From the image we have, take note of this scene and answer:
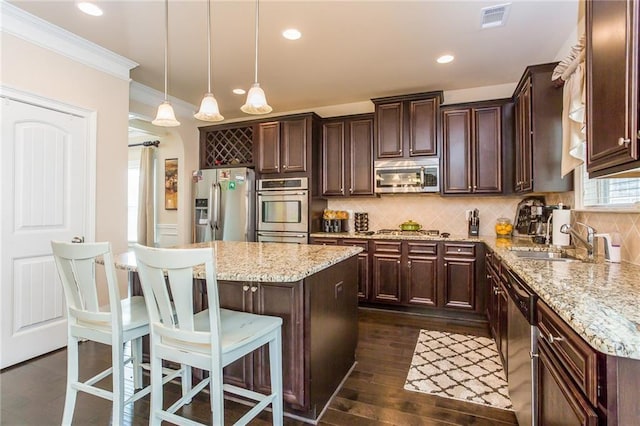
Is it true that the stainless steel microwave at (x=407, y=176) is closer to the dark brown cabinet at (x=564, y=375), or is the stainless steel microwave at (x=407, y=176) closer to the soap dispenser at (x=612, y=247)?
the soap dispenser at (x=612, y=247)

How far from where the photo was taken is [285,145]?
4496mm

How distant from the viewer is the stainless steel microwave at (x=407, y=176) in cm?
392

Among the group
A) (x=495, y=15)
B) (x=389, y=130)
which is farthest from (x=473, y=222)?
(x=495, y=15)

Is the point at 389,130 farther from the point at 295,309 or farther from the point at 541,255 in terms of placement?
the point at 295,309

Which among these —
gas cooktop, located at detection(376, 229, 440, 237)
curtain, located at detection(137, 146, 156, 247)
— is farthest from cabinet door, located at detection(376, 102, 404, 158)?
curtain, located at detection(137, 146, 156, 247)

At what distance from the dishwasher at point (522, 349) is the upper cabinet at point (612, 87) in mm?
656

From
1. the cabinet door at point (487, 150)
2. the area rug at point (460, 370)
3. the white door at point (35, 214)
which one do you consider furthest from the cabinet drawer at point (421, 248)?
the white door at point (35, 214)

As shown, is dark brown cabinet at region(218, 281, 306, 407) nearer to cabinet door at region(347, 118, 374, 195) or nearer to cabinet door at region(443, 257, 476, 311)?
cabinet door at region(443, 257, 476, 311)

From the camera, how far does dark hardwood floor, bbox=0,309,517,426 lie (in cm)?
189

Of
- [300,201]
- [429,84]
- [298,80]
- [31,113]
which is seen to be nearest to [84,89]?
[31,113]

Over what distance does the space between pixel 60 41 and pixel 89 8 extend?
0.64 metres

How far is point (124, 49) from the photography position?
3086 millimetres

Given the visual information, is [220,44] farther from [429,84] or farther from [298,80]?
[429,84]

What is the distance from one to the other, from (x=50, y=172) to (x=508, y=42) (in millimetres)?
4245
